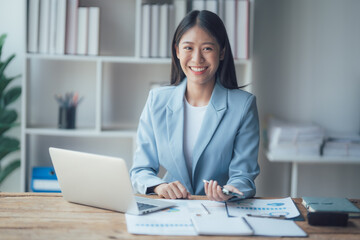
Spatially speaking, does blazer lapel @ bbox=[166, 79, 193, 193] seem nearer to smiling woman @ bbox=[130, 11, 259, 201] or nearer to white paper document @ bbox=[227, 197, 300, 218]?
smiling woman @ bbox=[130, 11, 259, 201]

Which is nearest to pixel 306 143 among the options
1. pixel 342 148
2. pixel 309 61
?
pixel 342 148

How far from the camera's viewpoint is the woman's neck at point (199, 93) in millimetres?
1923

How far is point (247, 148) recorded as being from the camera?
5.87 ft

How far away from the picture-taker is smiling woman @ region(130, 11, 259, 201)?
180 cm

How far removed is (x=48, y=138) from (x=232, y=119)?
168 cm

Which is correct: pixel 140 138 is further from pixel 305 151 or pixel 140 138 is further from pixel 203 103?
pixel 305 151

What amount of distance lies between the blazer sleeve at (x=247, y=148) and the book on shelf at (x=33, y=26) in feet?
4.85

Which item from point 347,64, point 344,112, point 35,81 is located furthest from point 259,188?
point 35,81

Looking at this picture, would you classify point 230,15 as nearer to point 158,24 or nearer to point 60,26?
point 158,24

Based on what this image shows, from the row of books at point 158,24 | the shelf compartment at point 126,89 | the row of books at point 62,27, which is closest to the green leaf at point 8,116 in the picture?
the row of books at point 62,27

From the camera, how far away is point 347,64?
3.01 m

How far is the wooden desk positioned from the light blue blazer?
0.41 metres

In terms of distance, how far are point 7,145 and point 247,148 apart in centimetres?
179

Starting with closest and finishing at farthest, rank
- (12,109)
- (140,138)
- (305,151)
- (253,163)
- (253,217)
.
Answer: (253,217)
(253,163)
(140,138)
(305,151)
(12,109)
